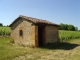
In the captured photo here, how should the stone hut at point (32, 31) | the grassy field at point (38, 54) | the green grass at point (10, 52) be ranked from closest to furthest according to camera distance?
1. the grassy field at point (38, 54)
2. the green grass at point (10, 52)
3. the stone hut at point (32, 31)

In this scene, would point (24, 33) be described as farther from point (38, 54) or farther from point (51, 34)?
point (38, 54)

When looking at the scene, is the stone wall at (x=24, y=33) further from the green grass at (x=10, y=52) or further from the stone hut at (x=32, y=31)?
the green grass at (x=10, y=52)

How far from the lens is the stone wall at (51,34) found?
20.2m

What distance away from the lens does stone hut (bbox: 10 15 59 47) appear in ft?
59.5

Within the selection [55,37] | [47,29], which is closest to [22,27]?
[47,29]

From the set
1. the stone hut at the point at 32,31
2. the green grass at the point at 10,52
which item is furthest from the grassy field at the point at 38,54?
the stone hut at the point at 32,31

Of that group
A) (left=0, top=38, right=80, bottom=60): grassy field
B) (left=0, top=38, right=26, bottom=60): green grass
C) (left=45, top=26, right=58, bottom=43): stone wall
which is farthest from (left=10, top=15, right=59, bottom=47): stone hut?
(left=0, top=38, right=80, bottom=60): grassy field

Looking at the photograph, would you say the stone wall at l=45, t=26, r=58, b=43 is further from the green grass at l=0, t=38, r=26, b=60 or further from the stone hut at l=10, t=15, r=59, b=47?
the green grass at l=0, t=38, r=26, b=60

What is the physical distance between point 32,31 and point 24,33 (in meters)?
Result: 1.58

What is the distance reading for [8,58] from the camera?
1145 centimetres

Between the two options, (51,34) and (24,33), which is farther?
(51,34)

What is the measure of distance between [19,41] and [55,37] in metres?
5.79

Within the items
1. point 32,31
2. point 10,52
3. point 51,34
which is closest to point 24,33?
point 32,31

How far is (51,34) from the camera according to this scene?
2123cm
